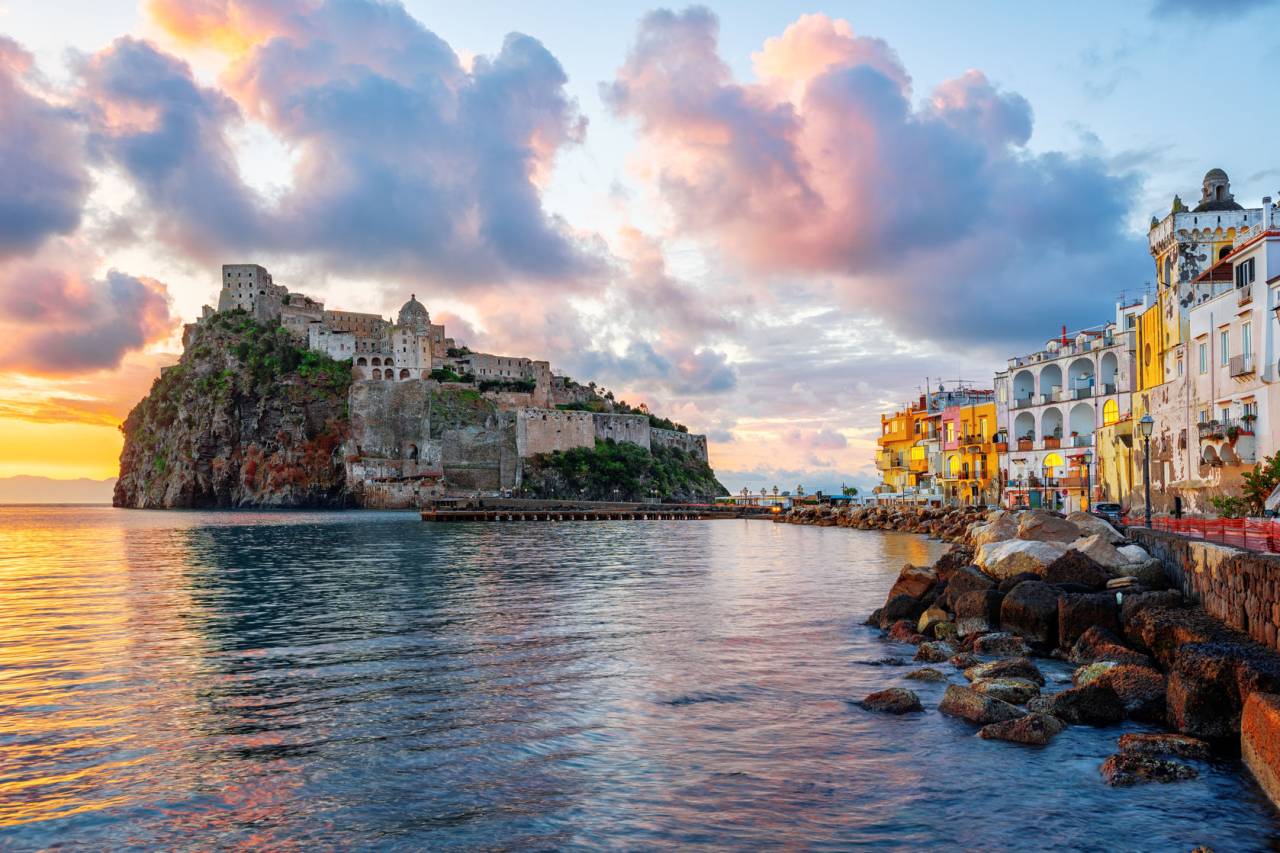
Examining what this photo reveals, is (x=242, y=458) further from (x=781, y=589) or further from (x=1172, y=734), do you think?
(x=1172, y=734)

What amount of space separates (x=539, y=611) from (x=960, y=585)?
9153mm

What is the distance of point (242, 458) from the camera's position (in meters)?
106

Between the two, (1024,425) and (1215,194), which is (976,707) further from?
(1024,425)

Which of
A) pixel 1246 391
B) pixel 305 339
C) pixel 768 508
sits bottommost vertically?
pixel 768 508

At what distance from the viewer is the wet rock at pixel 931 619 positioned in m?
16.6

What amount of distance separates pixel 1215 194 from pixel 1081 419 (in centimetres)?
1685

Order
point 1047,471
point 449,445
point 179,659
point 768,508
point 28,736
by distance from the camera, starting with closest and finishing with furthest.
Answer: point 28,736, point 179,659, point 1047,471, point 768,508, point 449,445

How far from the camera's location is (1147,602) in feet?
44.9

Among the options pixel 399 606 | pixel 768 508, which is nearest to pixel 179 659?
pixel 399 606

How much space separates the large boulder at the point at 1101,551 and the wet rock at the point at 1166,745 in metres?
8.44

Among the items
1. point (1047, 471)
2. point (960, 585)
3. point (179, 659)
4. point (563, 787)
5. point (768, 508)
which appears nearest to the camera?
point (563, 787)

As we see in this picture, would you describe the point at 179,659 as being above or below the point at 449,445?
below

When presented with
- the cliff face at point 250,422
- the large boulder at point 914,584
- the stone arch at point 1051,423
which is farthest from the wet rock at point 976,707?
the cliff face at point 250,422

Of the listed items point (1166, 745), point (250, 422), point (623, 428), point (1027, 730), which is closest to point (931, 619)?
point (1027, 730)
